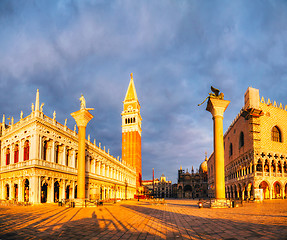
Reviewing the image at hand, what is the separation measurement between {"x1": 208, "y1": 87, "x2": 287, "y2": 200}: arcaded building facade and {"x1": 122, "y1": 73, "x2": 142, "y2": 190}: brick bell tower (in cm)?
5699

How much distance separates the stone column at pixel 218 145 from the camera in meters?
25.6

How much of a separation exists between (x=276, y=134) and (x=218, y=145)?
3413 centimetres

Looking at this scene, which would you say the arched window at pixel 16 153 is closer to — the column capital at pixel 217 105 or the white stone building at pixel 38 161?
the white stone building at pixel 38 161

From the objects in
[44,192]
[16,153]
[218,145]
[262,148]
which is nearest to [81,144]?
[44,192]

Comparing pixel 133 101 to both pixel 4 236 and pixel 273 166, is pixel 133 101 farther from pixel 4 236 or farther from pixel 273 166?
pixel 4 236

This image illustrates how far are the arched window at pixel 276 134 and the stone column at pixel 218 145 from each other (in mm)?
31798

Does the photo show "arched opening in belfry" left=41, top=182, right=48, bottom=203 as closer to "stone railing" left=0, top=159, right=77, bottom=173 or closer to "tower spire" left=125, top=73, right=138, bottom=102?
"stone railing" left=0, top=159, right=77, bottom=173

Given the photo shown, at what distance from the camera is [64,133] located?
42500mm

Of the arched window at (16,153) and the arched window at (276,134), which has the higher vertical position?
the arched window at (276,134)

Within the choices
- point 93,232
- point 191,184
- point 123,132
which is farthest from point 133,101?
point 93,232

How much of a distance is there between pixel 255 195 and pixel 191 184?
334ft

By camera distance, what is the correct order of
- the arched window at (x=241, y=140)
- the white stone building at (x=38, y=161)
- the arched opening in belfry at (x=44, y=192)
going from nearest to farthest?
the white stone building at (x=38, y=161)
the arched opening in belfry at (x=44, y=192)
the arched window at (x=241, y=140)

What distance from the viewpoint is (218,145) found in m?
26.2

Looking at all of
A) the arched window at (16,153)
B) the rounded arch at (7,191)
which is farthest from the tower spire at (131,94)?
the rounded arch at (7,191)
